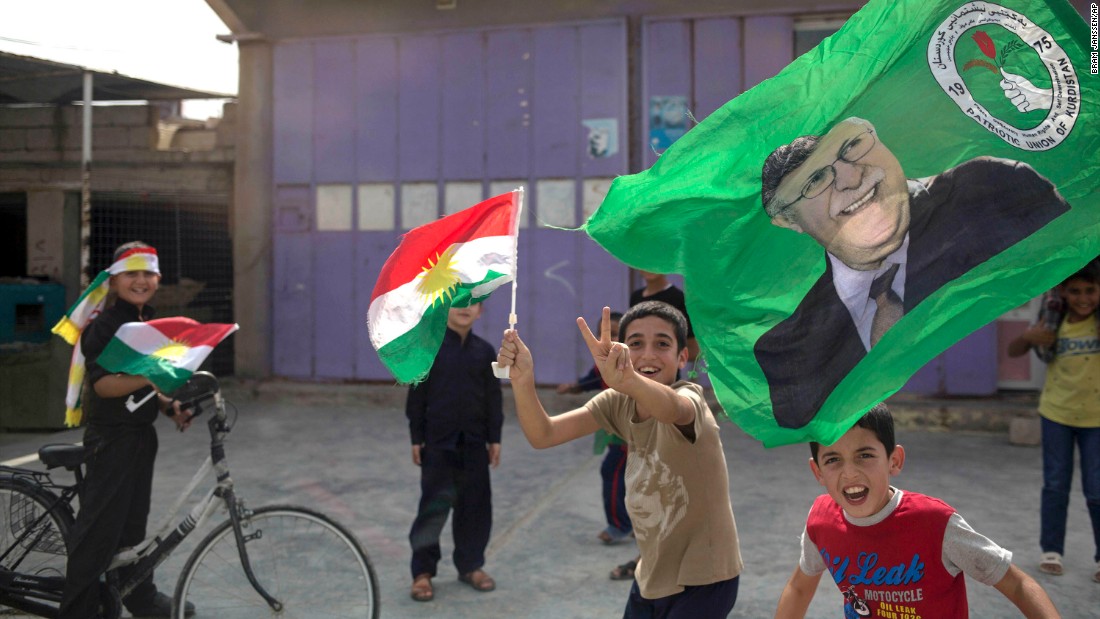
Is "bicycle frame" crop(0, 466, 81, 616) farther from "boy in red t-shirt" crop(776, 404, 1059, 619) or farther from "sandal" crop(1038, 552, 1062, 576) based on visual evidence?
"sandal" crop(1038, 552, 1062, 576)

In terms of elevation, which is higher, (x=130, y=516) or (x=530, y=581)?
(x=130, y=516)

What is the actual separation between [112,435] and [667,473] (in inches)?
99.3

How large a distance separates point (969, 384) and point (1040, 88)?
23.5 ft

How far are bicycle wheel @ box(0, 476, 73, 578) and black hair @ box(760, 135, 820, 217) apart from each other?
324 centimetres

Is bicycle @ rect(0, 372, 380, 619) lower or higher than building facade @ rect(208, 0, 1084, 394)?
lower

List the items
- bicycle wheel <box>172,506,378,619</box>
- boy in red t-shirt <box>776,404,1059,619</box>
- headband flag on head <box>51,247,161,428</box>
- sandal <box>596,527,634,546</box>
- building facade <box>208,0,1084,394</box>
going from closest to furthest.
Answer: boy in red t-shirt <box>776,404,1059,619</box>, bicycle wheel <box>172,506,378,619</box>, headband flag on head <box>51,247,161,428</box>, sandal <box>596,527,634,546</box>, building facade <box>208,0,1084,394</box>

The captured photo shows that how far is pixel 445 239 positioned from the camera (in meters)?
3.07

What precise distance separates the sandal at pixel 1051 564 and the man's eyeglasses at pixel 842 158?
3.24 metres

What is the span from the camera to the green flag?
8.20ft

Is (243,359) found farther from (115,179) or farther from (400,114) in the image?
(400,114)

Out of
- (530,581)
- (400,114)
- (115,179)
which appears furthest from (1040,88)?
(115,179)

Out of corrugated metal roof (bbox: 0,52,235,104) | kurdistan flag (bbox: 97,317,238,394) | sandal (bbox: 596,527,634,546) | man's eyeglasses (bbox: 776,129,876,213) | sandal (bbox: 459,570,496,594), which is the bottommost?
sandal (bbox: 459,570,496,594)

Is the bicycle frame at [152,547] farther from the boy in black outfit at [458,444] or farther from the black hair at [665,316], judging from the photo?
the black hair at [665,316]

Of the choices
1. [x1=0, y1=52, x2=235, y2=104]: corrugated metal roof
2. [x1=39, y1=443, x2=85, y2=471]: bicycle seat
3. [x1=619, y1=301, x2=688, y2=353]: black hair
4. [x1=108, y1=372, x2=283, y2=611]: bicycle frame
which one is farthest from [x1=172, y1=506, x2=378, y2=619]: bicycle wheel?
[x1=0, y1=52, x2=235, y2=104]: corrugated metal roof
